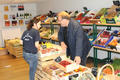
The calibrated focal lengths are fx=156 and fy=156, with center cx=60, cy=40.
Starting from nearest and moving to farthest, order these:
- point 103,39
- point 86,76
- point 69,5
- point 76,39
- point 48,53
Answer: point 86,76, point 76,39, point 48,53, point 103,39, point 69,5

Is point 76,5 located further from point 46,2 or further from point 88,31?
point 46,2

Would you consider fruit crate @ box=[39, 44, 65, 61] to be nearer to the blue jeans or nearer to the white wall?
the blue jeans

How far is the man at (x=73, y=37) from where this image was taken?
2.68 metres

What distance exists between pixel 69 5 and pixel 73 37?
338 cm

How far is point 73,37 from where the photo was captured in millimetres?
2811

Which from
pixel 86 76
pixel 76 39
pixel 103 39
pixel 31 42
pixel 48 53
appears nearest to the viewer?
pixel 86 76

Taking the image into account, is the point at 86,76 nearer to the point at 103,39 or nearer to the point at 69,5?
the point at 103,39

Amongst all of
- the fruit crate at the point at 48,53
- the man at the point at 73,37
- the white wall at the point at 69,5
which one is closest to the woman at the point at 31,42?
the fruit crate at the point at 48,53

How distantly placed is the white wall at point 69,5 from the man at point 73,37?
2.07 metres

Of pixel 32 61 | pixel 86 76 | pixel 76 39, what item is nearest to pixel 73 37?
pixel 76 39

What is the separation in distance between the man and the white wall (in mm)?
2067

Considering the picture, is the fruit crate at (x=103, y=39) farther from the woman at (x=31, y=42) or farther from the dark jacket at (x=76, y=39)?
the woman at (x=31, y=42)

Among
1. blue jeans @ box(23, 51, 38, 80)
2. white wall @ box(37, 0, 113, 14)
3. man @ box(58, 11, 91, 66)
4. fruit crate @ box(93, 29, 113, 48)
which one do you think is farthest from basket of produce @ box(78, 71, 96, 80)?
white wall @ box(37, 0, 113, 14)

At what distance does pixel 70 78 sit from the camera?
254cm
